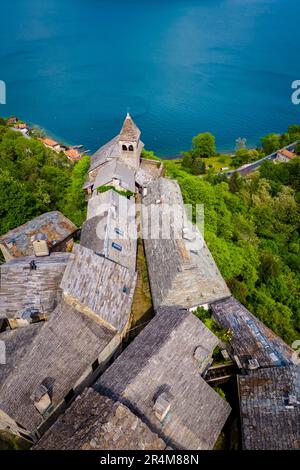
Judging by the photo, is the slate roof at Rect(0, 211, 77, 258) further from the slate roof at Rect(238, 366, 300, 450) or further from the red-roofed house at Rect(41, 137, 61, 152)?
the red-roofed house at Rect(41, 137, 61, 152)

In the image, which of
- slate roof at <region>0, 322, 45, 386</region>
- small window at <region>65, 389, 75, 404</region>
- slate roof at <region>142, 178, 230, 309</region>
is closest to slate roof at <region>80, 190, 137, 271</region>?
slate roof at <region>142, 178, 230, 309</region>

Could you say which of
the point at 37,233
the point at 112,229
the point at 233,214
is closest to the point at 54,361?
the point at 112,229

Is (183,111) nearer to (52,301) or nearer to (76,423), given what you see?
(52,301)

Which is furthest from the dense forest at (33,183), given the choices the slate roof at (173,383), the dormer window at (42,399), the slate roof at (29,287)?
the slate roof at (173,383)

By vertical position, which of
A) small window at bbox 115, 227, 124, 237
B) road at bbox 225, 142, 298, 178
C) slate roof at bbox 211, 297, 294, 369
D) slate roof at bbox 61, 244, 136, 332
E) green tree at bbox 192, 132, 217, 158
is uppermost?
green tree at bbox 192, 132, 217, 158

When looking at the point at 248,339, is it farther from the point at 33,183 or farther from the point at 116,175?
the point at 33,183

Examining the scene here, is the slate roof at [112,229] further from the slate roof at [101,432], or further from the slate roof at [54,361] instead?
the slate roof at [101,432]

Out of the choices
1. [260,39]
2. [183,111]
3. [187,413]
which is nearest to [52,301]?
[187,413]
